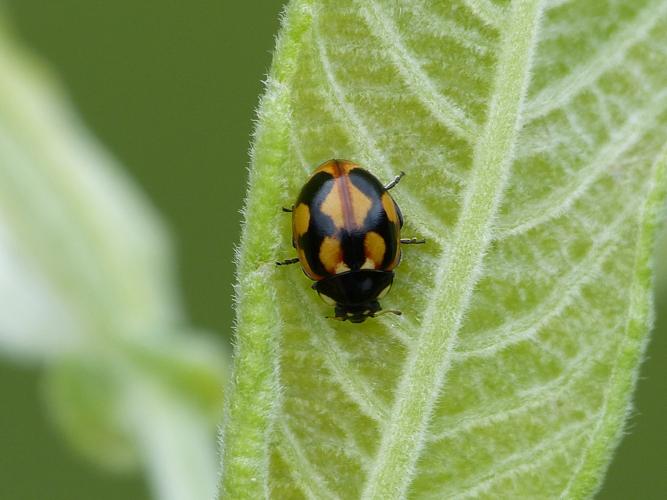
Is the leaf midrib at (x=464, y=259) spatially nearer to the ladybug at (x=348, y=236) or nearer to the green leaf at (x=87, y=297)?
the ladybug at (x=348, y=236)

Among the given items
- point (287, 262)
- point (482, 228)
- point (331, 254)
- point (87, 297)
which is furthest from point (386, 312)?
point (87, 297)

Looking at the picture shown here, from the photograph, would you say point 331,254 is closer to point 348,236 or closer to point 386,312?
point 348,236

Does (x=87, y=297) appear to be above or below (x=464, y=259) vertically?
above

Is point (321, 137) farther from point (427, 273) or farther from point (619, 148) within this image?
point (619, 148)

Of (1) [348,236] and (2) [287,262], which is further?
(1) [348,236]

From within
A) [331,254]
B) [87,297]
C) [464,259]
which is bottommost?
[464,259]

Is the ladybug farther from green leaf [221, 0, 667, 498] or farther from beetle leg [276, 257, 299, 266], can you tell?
green leaf [221, 0, 667, 498]

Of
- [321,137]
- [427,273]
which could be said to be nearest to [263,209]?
[321,137]

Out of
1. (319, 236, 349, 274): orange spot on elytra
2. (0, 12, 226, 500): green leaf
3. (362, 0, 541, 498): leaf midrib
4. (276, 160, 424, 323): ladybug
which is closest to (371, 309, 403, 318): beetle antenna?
(276, 160, 424, 323): ladybug
